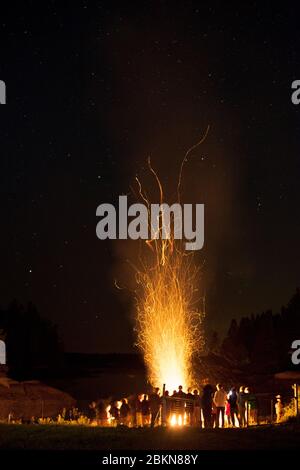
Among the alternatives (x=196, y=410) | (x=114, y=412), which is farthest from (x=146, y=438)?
(x=114, y=412)

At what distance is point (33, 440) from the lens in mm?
19172

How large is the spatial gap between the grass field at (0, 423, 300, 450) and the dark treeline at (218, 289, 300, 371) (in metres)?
64.6

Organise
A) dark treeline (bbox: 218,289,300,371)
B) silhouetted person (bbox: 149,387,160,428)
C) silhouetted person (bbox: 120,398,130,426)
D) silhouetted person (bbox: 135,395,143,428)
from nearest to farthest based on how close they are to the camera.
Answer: silhouetted person (bbox: 149,387,160,428) < silhouetted person (bbox: 135,395,143,428) < silhouetted person (bbox: 120,398,130,426) < dark treeline (bbox: 218,289,300,371)

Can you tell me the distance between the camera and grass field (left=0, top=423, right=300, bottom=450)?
18.3 metres

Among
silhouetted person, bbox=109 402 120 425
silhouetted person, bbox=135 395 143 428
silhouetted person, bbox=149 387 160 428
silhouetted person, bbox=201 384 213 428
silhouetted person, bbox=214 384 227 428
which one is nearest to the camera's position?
silhouetted person, bbox=201 384 213 428

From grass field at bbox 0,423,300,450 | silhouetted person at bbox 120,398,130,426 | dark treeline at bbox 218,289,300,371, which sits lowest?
grass field at bbox 0,423,300,450

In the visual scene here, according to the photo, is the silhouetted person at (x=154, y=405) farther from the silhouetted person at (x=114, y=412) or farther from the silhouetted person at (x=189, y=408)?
the silhouetted person at (x=114, y=412)

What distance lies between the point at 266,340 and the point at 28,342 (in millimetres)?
40555

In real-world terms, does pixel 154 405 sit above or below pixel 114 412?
above

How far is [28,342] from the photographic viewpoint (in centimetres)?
11481

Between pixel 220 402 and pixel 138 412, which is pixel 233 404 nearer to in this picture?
pixel 220 402

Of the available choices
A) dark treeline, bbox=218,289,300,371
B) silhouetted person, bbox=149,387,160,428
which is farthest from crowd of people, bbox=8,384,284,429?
dark treeline, bbox=218,289,300,371

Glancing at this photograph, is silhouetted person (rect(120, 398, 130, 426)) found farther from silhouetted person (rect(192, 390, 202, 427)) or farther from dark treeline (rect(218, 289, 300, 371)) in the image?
dark treeline (rect(218, 289, 300, 371))
